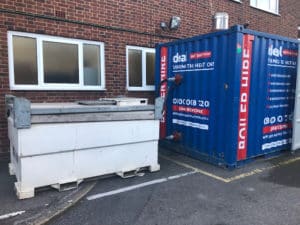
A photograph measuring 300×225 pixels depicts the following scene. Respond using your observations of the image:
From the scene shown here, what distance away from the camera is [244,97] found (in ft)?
16.2

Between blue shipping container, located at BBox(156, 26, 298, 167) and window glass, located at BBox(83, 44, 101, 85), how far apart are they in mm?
1622

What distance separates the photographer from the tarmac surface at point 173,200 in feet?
10.6

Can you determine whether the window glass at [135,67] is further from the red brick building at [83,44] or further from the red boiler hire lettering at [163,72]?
the red boiler hire lettering at [163,72]

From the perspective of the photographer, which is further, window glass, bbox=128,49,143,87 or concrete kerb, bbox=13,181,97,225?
window glass, bbox=128,49,143,87

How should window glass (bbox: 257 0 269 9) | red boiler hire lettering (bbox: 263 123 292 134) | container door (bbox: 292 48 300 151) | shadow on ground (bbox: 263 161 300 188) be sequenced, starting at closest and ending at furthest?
shadow on ground (bbox: 263 161 300 188) < red boiler hire lettering (bbox: 263 123 292 134) < container door (bbox: 292 48 300 151) < window glass (bbox: 257 0 269 9)

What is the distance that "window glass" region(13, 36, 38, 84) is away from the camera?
5.49m

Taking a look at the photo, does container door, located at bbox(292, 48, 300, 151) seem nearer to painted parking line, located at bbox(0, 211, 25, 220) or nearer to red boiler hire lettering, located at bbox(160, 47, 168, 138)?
red boiler hire lettering, located at bbox(160, 47, 168, 138)

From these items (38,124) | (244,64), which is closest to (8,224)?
(38,124)

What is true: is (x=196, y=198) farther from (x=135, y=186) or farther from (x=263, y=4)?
(x=263, y=4)

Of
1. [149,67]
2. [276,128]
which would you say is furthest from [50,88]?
[276,128]

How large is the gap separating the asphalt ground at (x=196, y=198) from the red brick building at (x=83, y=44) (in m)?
2.71

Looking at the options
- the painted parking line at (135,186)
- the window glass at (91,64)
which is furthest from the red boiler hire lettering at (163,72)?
the painted parking line at (135,186)

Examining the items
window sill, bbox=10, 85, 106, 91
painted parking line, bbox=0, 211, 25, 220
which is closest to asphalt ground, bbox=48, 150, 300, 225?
painted parking line, bbox=0, 211, 25, 220

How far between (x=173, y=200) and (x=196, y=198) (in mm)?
346
